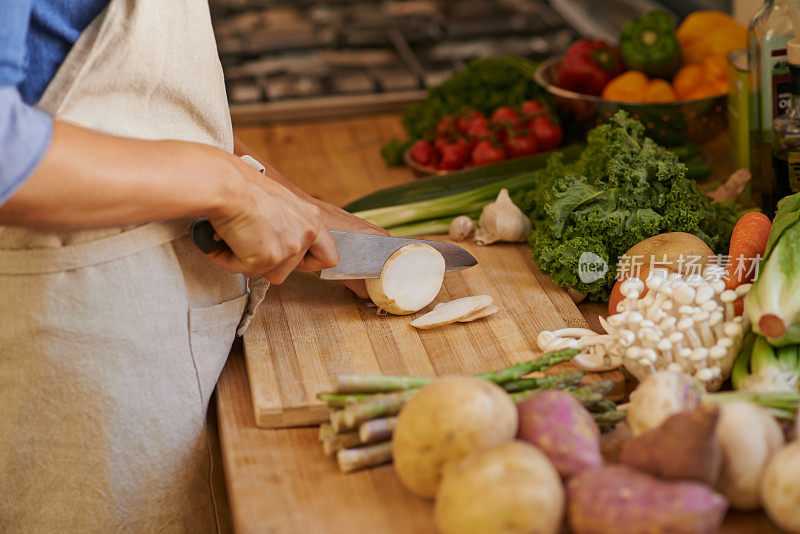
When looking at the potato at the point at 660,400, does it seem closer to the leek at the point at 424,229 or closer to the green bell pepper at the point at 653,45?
the leek at the point at 424,229

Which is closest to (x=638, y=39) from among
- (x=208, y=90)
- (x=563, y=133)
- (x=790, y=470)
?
(x=563, y=133)

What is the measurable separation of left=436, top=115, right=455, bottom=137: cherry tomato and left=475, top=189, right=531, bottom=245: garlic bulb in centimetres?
63

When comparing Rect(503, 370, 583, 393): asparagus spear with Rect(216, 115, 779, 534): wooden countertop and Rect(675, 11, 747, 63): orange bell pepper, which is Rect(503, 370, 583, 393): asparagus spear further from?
Rect(675, 11, 747, 63): orange bell pepper

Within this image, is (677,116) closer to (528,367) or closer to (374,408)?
(528,367)

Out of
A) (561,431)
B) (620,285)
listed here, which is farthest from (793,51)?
(561,431)

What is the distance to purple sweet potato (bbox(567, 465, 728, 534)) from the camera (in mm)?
979

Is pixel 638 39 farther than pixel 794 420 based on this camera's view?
Yes

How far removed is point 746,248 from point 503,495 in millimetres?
834

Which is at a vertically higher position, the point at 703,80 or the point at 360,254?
the point at 703,80

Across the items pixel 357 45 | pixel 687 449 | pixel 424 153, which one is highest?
pixel 687 449

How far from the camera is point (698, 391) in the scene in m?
1.25

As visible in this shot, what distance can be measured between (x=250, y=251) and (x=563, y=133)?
148 centimetres

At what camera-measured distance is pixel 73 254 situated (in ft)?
4.36

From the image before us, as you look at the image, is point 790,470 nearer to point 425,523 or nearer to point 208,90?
point 425,523
